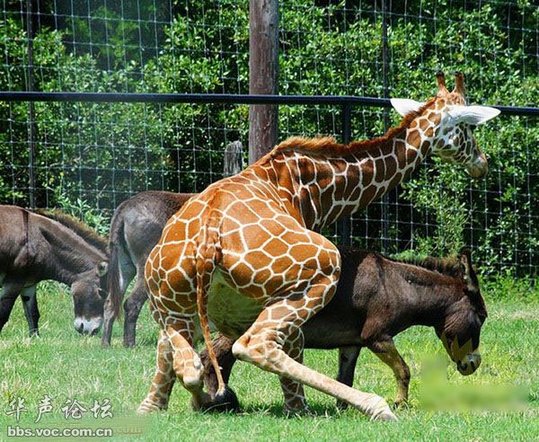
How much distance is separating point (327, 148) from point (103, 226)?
6.01 metres

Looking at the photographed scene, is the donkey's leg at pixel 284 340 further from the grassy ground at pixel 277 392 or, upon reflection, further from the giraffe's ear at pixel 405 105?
the giraffe's ear at pixel 405 105

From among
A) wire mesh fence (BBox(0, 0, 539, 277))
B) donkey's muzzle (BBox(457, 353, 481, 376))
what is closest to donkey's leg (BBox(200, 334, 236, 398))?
donkey's muzzle (BBox(457, 353, 481, 376))

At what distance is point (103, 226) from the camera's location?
14.9 m

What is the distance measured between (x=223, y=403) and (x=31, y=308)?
15.5ft

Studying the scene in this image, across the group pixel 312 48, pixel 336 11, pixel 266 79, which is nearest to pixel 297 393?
pixel 266 79

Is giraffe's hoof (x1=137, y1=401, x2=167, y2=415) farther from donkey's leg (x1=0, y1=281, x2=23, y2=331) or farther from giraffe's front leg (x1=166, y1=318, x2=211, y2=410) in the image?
donkey's leg (x1=0, y1=281, x2=23, y2=331)

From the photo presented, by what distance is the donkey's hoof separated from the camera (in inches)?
329

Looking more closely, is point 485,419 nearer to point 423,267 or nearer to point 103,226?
point 423,267

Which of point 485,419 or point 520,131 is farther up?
point 520,131

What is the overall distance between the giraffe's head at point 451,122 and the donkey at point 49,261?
412 cm

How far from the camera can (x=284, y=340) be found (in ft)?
26.6

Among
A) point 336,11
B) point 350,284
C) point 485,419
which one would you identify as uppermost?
point 336,11

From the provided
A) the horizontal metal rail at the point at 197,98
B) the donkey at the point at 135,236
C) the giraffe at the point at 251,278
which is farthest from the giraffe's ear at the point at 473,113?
the donkey at the point at 135,236

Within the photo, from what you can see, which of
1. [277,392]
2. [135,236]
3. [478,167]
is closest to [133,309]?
[135,236]
